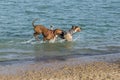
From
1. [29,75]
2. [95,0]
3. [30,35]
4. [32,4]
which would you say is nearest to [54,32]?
[30,35]

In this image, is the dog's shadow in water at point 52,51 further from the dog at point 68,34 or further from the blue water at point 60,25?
the dog at point 68,34

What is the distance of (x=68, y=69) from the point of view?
36.4 ft

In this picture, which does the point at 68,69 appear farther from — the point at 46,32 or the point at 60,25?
the point at 60,25

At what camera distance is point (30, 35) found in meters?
16.0

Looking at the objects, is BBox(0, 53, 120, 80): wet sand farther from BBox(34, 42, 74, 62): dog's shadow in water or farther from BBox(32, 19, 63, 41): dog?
BBox(32, 19, 63, 41): dog

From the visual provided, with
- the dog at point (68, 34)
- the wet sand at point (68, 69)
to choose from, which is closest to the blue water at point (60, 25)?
the dog at point (68, 34)

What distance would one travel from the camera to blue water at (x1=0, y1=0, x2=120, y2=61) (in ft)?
44.5

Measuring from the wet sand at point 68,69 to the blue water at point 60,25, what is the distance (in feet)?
3.00

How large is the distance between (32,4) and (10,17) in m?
5.15

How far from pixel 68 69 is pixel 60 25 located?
725 centimetres

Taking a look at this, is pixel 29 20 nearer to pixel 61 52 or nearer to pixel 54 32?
pixel 54 32

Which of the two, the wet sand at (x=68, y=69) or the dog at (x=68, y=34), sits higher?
the wet sand at (x=68, y=69)

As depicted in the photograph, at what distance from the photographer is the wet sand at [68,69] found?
10.2 meters

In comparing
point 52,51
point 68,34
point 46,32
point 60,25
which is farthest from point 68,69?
point 60,25
